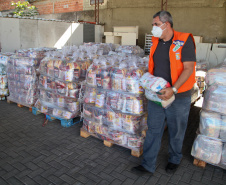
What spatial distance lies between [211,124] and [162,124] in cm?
71

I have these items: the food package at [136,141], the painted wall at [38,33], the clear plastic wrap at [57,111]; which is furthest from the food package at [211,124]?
the painted wall at [38,33]

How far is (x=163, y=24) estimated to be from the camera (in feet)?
8.12

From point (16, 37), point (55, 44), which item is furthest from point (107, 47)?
point (16, 37)

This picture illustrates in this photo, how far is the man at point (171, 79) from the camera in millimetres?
2387

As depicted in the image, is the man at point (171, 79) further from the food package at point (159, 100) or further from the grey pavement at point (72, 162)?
the grey pavement at point (72, 162)

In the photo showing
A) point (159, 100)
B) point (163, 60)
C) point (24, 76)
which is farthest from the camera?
point (24, 76)

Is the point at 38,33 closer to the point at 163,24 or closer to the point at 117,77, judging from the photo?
the point at 117,77

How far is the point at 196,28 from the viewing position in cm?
805

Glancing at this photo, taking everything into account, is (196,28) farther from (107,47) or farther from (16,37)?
(16,37)

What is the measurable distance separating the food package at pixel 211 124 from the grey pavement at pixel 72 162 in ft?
1.98

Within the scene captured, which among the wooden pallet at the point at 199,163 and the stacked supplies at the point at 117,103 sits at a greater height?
the stacked supplies at the point at 117,103

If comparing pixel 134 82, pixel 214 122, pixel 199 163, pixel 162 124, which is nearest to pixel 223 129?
pixel 214 122

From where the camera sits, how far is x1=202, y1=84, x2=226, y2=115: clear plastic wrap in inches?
108

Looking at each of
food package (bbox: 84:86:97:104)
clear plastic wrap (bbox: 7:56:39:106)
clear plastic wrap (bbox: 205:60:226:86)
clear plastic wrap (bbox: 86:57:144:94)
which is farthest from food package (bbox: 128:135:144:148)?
clear plastic wrap (bbox: 7:56:39:106)
